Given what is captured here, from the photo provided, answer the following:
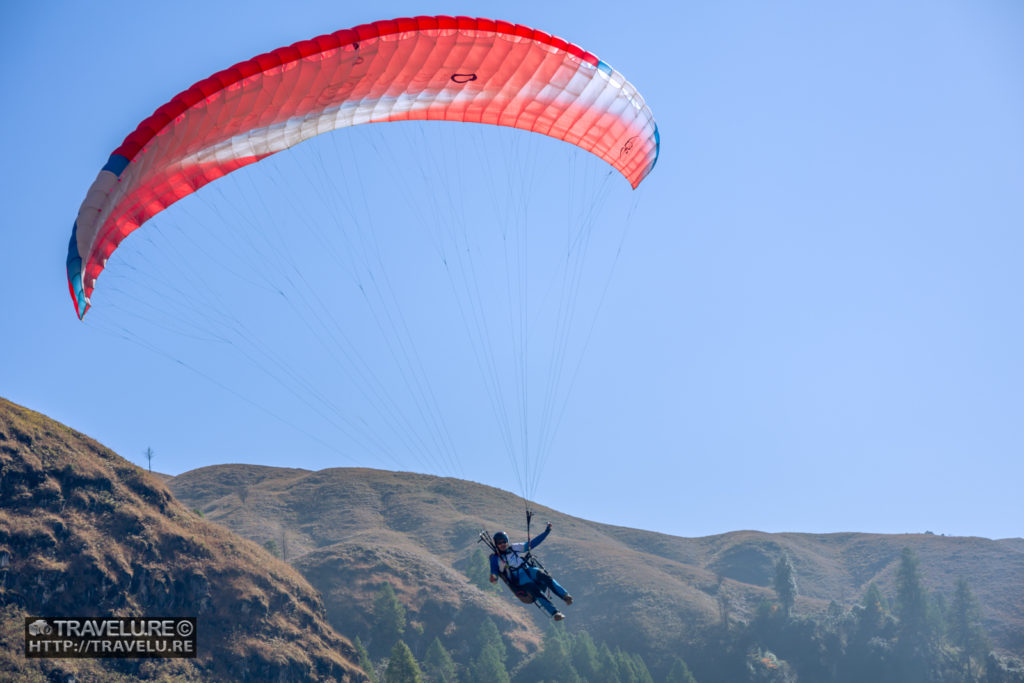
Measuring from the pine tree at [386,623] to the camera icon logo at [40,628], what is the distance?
29154mm

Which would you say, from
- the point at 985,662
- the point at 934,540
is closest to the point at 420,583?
the point at 985,662

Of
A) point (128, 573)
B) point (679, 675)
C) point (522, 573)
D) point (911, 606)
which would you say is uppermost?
point (522, 573)

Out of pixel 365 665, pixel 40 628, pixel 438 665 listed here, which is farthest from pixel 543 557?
pixel 40 628

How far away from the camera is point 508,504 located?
383 feet

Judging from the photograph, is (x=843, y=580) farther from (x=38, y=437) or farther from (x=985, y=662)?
(x=38, y=437)

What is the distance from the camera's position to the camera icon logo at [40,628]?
145 feet

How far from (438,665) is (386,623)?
7446mm

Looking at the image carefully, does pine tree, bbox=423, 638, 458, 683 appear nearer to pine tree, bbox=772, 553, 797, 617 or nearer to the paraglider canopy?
pine tree, bbox=772, 553, 797, 617

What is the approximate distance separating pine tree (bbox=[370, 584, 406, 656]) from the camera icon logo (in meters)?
29.2

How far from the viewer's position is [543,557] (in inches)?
4144

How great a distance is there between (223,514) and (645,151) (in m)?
81.7

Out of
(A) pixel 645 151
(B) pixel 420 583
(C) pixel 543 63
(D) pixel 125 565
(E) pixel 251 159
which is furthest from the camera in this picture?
(B) pixel 420 583

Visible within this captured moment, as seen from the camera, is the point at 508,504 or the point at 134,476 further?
the point at 508,504

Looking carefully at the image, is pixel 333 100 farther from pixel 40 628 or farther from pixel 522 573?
pixel 40 628
